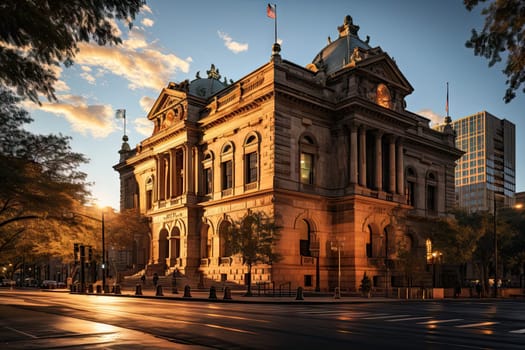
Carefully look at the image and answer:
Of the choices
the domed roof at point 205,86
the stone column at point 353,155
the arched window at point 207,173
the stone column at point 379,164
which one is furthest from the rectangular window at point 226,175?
the domed roof at point 205,86

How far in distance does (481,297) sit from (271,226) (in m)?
22.2

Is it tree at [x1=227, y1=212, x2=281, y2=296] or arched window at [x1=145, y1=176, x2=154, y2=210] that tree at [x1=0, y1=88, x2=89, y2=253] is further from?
arched window at [x1=145, y1=176, x2=154, y2=210]

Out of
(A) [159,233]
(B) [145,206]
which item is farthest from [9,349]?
(B) [145,206]

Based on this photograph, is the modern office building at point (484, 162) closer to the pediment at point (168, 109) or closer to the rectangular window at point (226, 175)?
the pediment at point (168, 109)

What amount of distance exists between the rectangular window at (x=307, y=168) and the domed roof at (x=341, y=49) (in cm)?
1259

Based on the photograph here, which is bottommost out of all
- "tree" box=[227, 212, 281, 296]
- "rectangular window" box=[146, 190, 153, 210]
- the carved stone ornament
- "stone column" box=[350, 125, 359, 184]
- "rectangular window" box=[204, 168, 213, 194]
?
"tree" box=[227, 212, 281, 296]

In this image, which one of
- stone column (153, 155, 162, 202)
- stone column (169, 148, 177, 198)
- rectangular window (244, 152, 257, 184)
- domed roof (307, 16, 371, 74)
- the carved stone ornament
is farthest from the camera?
stone column (153, 155, 162, 202)

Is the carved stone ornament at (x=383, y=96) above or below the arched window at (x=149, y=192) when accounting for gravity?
above

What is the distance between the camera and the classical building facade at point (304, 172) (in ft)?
149

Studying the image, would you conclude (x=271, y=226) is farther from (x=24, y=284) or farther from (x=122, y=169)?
(x=24, y=284)

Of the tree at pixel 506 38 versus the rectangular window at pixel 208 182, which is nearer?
the tree at pixel 506 38

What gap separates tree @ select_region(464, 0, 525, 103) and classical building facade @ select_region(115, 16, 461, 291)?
3319cm

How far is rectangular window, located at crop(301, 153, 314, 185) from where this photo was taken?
4775 centimetres

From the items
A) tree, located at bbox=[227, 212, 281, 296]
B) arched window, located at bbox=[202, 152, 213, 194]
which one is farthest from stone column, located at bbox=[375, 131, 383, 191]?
arched window, located at bbox=[202, 152, 213, 194]
